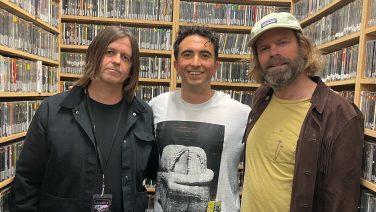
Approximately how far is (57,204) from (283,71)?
1196mm

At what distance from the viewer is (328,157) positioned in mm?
1209

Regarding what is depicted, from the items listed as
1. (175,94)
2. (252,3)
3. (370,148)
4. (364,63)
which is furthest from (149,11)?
(370,148)

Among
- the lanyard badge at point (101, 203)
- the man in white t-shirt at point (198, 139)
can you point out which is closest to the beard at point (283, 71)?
the man in white t-shirt at point (198, 139)

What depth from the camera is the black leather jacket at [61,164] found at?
4.58 ft

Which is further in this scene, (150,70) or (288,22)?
(150,70)

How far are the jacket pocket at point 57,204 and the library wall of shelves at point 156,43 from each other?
606 millimetres

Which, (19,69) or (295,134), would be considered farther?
(19,69)

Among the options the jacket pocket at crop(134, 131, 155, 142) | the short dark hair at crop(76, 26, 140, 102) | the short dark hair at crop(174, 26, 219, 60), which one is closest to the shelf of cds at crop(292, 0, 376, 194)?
the short dark hair at crop(174, 26, 219, 60)

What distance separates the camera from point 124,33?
60.1 inches

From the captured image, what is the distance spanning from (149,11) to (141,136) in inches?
82.2

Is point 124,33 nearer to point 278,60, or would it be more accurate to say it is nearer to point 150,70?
point 278,60

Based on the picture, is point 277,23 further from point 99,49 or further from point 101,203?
point 101,203

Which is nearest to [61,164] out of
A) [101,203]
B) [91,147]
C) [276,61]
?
[91,147]

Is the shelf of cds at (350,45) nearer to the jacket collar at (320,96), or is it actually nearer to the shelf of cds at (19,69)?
the jacket collar at (320,96)
